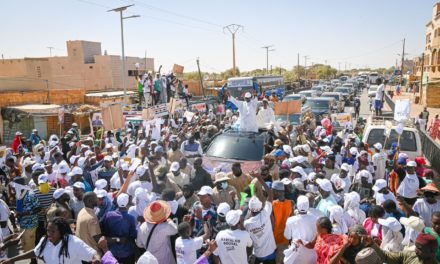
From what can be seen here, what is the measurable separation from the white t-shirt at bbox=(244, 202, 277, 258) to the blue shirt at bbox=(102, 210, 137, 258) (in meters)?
1.38

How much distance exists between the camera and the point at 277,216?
460cm

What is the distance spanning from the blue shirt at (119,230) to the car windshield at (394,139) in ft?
23.7

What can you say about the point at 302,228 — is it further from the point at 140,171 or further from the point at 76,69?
the point at 76,69

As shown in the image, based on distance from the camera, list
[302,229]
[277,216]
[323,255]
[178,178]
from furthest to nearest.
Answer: [178,178], [277,216], [302,229], [323,255]

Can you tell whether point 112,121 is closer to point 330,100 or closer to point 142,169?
point 142,169

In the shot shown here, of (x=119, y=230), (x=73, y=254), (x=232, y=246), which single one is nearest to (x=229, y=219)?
(x=232, y=246)

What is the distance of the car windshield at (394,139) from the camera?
9102mm

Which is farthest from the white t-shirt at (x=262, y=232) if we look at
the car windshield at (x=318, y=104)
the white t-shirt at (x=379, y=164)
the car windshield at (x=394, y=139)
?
the car windshield at (x=318, y=104)

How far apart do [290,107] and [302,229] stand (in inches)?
306

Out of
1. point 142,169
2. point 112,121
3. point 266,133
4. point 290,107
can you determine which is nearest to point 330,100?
point 290,107

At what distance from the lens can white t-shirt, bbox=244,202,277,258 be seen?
4180 mm

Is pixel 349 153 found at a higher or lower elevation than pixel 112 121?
lower

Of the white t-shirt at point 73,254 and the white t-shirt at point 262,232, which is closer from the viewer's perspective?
the white t-shirt at point 73,254

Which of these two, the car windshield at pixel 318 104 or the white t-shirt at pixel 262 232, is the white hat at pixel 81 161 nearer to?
the white t-shirt at pixel 262 232
